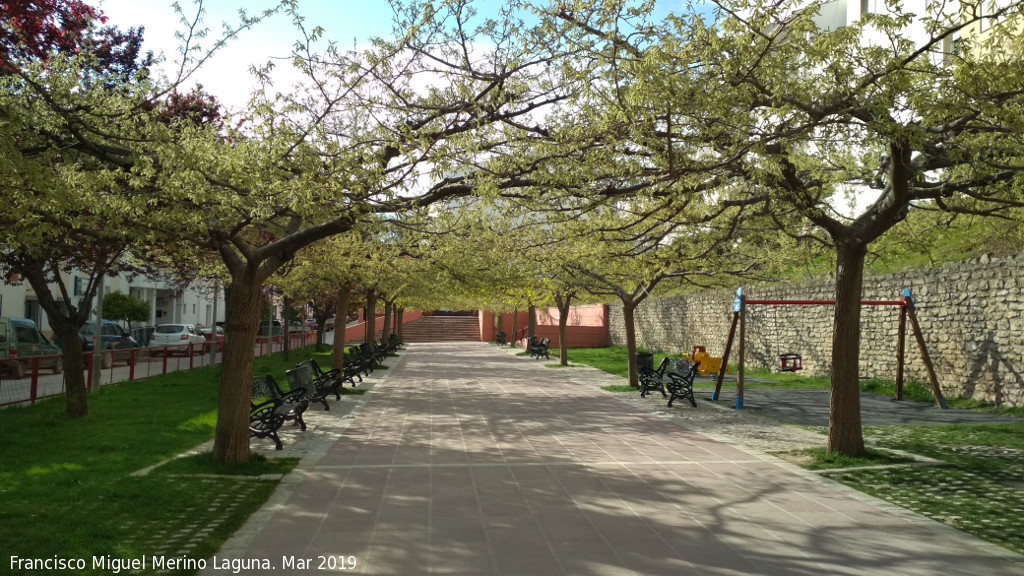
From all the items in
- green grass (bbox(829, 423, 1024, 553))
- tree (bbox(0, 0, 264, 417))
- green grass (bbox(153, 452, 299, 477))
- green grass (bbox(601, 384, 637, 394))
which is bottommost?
green grass (bbox(601, 384, 637, 394))

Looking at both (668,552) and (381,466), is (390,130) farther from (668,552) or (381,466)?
(668,552)

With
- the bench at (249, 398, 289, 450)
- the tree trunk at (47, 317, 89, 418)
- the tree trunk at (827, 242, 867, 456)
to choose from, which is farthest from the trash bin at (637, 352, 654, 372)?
the tree trunk at (47, 317, 89, 418)

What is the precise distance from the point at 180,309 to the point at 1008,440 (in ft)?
192

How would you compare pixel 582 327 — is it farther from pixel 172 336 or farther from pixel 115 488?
pixel 115 488

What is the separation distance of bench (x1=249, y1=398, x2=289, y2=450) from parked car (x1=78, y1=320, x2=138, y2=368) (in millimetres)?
8640

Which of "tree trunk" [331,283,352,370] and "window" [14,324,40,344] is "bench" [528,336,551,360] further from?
"window" [14,324,40,344]

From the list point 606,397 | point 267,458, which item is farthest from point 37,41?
point 606,397

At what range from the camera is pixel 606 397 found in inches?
614

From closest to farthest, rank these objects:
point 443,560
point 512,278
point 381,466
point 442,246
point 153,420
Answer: point 443,560
point 381,466
point 153,420
point 442,246
point 512,278

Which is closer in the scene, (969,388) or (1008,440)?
(1008,440)

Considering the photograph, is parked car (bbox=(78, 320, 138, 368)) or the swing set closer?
the swing set

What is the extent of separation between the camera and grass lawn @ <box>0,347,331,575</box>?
497 cm

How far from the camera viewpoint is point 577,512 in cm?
599

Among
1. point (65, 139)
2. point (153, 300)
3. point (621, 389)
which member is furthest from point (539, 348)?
point (153, 300)
